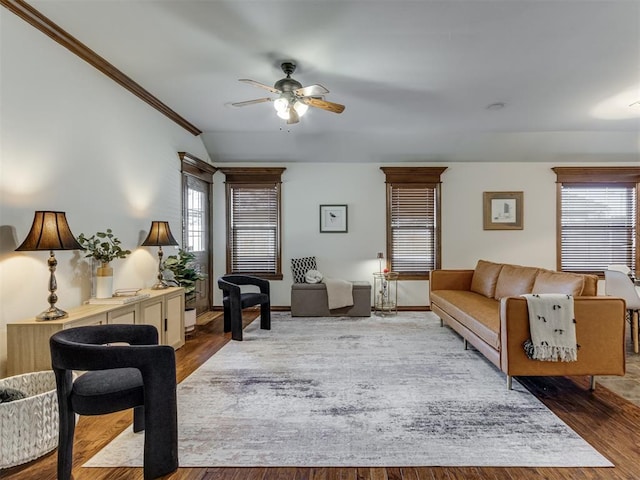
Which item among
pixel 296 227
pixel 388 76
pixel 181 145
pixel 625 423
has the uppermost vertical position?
pixel 388 76

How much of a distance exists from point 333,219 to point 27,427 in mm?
4630

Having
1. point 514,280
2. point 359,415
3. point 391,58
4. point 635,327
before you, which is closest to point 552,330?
point 514,280

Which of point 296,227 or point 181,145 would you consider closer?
point 181,145

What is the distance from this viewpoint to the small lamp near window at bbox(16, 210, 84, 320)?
2.14 metres

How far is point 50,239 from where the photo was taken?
219 cm

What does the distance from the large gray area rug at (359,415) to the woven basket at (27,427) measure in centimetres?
32

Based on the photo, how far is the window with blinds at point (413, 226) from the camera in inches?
229

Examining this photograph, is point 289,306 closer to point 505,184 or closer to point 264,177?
point 264,177

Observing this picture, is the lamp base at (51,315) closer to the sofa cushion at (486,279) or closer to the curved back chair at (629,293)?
the sofa cushion at (486,279)

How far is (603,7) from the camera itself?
7.50ft

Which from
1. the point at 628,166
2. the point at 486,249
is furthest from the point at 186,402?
the point at 628,166

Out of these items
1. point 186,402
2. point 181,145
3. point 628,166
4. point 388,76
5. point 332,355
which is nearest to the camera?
point 186,402

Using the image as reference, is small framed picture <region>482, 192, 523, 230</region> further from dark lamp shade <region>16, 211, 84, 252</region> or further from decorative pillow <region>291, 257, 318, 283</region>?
dark lamp shade <region>16, 211, 84, 252</region>

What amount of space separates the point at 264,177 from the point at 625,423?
5.26m
